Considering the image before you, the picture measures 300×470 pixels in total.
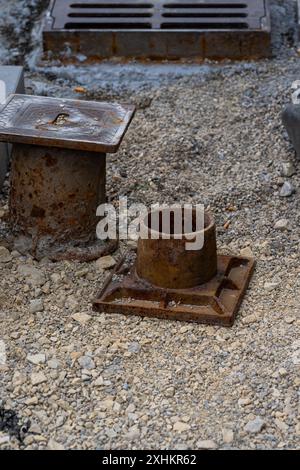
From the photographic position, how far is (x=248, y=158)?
4301 millimetres

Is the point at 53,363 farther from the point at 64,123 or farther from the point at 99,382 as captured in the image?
the point at 64,123

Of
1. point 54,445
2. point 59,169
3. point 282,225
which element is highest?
point 59,169

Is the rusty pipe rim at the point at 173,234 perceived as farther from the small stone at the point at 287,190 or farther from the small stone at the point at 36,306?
the small stone at the point at 287,190

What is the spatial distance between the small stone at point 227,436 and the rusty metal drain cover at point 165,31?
9.15 feet

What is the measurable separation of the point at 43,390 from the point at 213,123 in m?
2.01

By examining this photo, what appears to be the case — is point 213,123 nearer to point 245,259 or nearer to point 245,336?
point 245,259

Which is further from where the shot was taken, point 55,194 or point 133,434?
point 55,194

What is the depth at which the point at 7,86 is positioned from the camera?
4.34 m

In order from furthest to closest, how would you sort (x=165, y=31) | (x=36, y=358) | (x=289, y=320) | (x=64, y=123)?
(x=165, y=31), (x=64, y=123), (x=289, y=320), (x=36, y=358)

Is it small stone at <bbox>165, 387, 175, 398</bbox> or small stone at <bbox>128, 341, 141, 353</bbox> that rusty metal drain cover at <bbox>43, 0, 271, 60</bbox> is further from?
small stone at <bbox>165, 387, 175, 398</bbox>

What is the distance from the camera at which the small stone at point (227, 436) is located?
2746 mm

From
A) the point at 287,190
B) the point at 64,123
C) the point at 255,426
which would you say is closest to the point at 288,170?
the point at 287,190

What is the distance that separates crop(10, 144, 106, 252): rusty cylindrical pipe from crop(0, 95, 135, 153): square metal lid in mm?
74

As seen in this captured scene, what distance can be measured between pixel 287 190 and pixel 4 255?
122 centimetres
